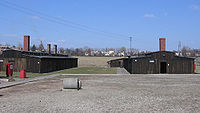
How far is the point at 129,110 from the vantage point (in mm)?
10031

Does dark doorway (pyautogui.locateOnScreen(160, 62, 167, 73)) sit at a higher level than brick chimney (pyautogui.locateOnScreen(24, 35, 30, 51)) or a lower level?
lower

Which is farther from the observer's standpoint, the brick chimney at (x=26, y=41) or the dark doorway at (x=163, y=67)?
the brick chimney at (x=26, y=41)

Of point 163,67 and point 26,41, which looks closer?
point 163,67

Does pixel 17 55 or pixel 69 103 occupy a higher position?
pixel 17 55

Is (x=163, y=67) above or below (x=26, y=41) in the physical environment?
below

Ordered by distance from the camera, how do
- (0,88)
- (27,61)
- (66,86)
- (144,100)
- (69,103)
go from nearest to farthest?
(69,103) < (144,100) < (66,86) < (0,88) < (27,61)

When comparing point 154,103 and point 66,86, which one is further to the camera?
point 66,86

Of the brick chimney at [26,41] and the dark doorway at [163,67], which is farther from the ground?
the brick chimney at [26,41]

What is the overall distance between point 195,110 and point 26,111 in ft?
24.0

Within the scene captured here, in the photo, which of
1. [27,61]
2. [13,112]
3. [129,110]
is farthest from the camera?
[27,61]

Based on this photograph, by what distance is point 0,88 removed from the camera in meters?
17.0

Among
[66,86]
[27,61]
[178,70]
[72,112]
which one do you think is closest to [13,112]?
[72,112]

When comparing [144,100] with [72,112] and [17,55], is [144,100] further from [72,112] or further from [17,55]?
[17,55]

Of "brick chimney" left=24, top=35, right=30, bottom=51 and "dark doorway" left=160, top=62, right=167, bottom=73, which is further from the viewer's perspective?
"brick chimney" left=24, top=35, right=30, bottom=51
